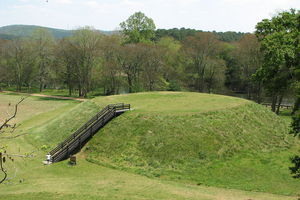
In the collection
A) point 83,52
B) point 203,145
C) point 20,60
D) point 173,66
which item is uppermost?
point 83,52

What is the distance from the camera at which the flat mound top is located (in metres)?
34.5

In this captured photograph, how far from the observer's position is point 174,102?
38875 millimetres

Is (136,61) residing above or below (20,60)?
above

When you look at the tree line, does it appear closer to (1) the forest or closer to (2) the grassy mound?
(1) the forest

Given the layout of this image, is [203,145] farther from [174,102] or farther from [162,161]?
[174,102]

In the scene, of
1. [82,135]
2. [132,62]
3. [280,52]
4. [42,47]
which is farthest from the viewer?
[42,47]

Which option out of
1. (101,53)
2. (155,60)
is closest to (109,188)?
(155,60)

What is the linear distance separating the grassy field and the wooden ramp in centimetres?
95

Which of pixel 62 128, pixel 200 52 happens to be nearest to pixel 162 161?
pixel 62 128

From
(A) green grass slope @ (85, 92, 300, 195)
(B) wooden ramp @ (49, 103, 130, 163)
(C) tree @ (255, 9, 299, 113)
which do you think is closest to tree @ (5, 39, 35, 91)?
(A) green grass slope @ (85, 92, 300, 195)

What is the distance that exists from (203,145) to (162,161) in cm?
456

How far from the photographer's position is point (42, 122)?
4662cm

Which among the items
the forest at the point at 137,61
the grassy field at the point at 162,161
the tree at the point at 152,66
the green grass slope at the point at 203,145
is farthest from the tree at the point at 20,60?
the green grass slope at the point at 203,145

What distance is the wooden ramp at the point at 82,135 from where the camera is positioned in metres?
29.5
